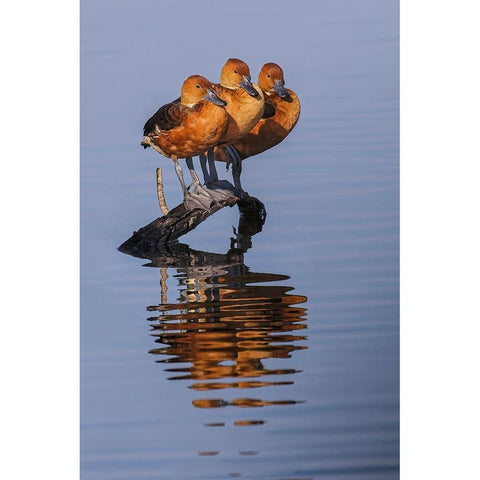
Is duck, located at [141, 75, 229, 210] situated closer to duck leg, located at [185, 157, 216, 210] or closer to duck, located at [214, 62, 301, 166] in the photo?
duck leg, located at [185, 157, 216, 210]

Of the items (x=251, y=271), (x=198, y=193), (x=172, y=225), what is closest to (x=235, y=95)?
(x=198, y=193)

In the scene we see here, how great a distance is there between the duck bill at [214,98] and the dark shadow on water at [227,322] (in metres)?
0.39

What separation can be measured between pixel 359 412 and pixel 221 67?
1237mm

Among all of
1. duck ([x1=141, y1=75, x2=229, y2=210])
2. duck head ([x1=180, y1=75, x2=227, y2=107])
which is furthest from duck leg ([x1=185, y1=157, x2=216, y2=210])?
duck head ([x1=180, y1=75, x2=227, y2=107])

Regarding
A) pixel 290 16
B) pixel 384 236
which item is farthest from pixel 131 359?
pixel 290 16

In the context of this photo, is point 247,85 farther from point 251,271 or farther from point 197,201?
point 251,271

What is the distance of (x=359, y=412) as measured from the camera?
467cm

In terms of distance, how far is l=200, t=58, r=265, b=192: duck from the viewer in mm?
4836

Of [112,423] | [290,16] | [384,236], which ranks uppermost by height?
[290,16]

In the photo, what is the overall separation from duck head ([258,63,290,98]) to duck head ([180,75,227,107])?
6.7 inches

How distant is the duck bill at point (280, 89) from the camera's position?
4.89 m

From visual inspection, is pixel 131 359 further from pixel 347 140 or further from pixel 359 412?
pixel 347 140

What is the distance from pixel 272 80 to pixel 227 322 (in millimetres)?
854

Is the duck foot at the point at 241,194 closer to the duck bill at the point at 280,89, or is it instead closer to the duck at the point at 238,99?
the duck at the point at 238,99
